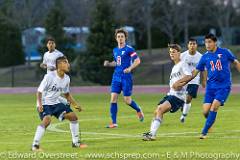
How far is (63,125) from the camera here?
19109 millimetres

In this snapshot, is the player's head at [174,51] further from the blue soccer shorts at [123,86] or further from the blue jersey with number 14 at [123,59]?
the blue soccer shorts at [123,86]

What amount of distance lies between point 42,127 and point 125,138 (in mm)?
2480

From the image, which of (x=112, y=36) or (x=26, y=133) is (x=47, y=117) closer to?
(x=26, y=133)

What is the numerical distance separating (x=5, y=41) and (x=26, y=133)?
137 ft

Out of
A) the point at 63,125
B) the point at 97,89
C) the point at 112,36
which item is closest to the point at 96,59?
the point at 112,36

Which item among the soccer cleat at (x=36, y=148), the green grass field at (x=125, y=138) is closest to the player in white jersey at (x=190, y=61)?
the green grass field at (x=125, y=138)

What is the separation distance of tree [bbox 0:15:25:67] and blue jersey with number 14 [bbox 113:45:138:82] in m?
37.5

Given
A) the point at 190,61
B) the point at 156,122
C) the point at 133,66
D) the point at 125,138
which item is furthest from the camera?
the point at 190,61

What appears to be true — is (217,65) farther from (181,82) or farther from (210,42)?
(181,82)

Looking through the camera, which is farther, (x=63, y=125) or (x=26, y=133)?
(x=63, y=125)

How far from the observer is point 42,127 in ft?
44.5

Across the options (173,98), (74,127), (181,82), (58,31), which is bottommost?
(58,31)

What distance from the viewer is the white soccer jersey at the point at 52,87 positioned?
1377cm

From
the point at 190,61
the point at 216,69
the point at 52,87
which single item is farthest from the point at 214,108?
the point at 190,61
